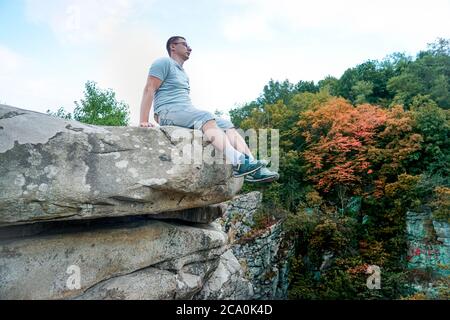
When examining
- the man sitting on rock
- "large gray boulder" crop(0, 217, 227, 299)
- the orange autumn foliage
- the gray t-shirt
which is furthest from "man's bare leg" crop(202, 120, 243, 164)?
the orange autumn foliage

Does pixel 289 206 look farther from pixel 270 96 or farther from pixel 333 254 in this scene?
pixel 270 96

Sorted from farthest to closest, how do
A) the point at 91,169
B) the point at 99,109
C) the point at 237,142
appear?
1. the point at 99,109
2. the point at 237,142
3. the point at 91,169

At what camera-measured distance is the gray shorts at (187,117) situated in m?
3.84

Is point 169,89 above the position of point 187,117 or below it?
above

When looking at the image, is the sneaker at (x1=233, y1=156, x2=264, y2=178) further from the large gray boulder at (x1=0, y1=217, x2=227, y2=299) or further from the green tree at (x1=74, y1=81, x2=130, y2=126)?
the green tree at (x1=74, y1=81, x2=130, y2=126)

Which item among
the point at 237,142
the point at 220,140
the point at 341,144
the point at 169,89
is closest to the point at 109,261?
the point at 220,140

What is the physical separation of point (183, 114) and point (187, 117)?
0.21 ft

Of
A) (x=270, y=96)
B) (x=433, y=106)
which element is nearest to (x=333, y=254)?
(x=433, y=106)

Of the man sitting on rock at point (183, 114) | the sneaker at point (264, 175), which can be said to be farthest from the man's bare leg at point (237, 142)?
the sneaker at point (264, 175)

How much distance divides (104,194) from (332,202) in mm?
12824

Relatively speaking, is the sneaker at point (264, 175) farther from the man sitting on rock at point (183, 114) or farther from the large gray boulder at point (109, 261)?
the large gray boulder at point (109, 261)

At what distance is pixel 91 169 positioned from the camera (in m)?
3.18

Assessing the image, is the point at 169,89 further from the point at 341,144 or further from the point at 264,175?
the point at 341,144

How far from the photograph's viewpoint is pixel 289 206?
574 inches
